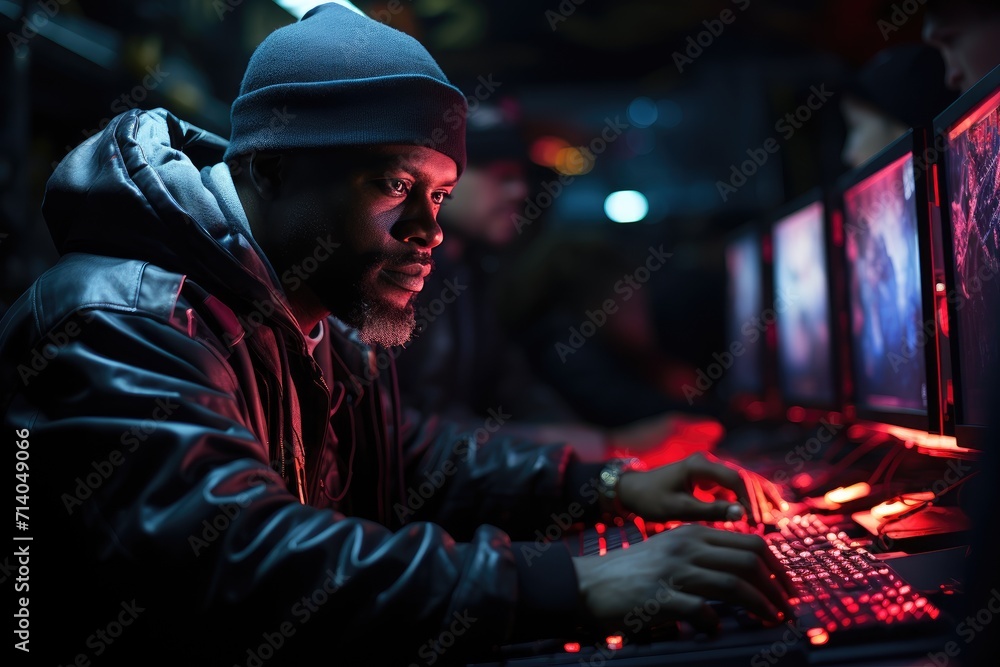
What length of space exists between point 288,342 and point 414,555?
1.55ft

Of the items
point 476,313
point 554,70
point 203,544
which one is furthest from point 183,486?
point 554,70

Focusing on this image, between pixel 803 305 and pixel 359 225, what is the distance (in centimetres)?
117

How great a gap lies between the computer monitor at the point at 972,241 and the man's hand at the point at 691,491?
0.30 meters

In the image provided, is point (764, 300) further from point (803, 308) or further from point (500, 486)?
point (500, 486)

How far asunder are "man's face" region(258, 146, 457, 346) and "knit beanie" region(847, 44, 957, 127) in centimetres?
117

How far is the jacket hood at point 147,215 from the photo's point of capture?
889mm

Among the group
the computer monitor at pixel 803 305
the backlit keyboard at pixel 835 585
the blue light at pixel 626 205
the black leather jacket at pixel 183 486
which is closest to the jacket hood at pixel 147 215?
the black leather jacket at pixel 183 486

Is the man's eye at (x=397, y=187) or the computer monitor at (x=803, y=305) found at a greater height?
the man's eye at (x=397, y=187)

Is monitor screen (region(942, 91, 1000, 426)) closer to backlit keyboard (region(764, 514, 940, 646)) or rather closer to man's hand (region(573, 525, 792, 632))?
backlit keyboard (region(764, 514, 940, 646))

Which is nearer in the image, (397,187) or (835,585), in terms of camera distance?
(835,585)

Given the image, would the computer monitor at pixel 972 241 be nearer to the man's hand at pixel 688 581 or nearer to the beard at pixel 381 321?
the man's hand at pixel 688 581

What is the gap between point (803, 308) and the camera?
1759mm

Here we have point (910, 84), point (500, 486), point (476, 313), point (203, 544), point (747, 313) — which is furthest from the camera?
point (476, 313)

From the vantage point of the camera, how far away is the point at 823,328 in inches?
63.4
